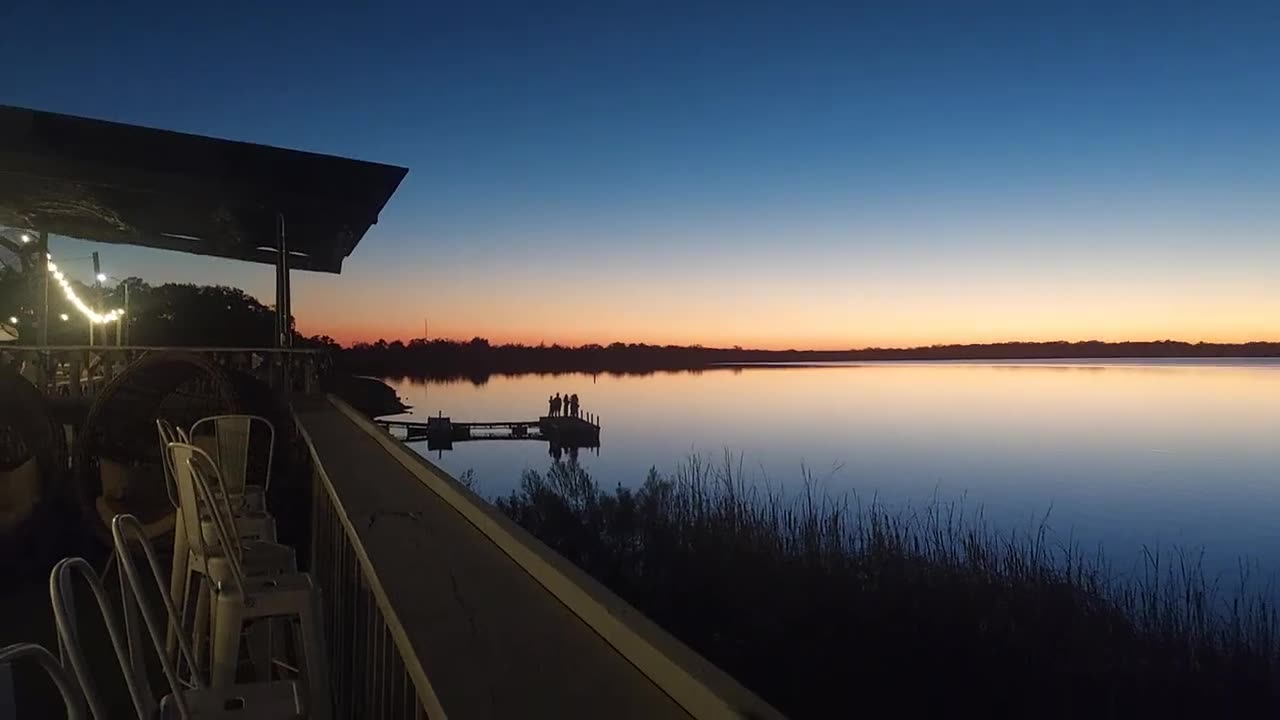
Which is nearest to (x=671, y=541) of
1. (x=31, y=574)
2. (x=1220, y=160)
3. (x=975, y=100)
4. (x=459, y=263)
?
(x=31, y=574)

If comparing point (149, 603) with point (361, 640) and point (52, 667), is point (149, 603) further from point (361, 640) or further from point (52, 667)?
point (361, 640)

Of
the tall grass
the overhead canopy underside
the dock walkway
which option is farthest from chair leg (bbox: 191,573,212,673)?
the tall grass

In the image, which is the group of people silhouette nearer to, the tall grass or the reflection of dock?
the reflection of dock

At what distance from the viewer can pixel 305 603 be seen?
2043mm

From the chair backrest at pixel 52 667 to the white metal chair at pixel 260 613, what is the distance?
1.12 meters

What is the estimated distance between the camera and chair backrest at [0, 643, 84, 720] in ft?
2.49

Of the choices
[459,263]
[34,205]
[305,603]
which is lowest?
[305,603]

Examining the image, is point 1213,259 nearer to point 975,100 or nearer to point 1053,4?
point 975,100

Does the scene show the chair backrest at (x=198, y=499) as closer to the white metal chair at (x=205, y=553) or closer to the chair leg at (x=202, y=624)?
the white metal chair at (x=205, y=553)

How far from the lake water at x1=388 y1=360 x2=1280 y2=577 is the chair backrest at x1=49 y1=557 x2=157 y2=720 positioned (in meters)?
13.7

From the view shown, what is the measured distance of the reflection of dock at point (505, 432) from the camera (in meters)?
33.5

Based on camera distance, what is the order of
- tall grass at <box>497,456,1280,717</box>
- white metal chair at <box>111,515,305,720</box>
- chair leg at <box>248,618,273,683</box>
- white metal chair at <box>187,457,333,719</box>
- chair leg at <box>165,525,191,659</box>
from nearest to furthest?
1. white metal chair at <box>111,515,305,720</box>
2. white metal chair at <box>187,457,333,719</box>
3. chair leg at <box>248,618,273,683</box>
4. chair leg at <box>165,525,191,659</box>
5. tall grass at <box>497,456,1280,717</box>

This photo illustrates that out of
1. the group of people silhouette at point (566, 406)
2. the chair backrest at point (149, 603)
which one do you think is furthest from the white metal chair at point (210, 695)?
the group of people silhouette at point (566, 406)

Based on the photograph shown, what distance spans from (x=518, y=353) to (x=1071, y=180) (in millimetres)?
80739
